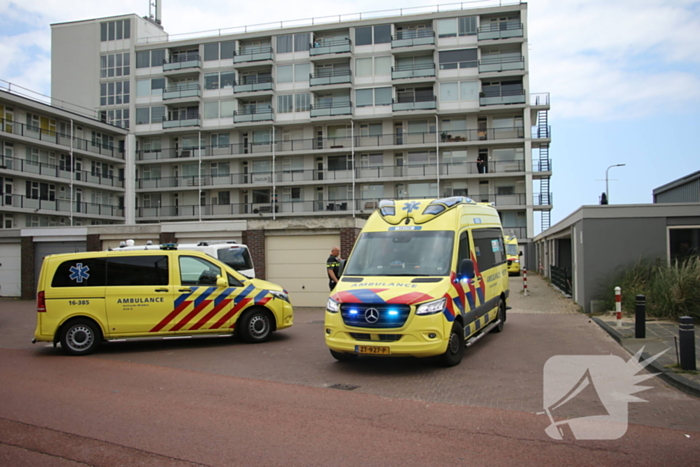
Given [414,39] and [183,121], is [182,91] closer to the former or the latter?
[183,121]

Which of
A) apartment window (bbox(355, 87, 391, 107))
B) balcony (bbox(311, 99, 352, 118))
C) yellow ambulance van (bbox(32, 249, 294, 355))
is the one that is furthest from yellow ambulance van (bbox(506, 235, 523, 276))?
yellow ambulance van (bbox(32, 249, 294, 355))

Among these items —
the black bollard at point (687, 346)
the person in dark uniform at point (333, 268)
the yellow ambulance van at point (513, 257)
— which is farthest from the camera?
the yellow ambulance van at point (513, 257)

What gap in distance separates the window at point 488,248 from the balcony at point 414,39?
37.0m

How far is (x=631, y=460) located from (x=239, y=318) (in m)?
8.01

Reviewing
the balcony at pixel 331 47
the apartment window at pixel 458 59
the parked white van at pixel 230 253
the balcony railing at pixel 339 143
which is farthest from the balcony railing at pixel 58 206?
the apartment window at pixel 458 59

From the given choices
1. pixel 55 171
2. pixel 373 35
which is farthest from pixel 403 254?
pixel 55 171

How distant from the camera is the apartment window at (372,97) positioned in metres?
47.5

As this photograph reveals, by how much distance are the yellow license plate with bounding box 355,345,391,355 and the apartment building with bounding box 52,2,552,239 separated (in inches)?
1511

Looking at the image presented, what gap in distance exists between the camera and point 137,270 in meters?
10.8

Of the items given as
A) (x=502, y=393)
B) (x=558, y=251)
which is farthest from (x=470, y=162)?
(x=502, y=393)

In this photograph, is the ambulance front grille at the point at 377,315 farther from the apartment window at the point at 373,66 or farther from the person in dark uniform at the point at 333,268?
the apartment window at the point at 373,66

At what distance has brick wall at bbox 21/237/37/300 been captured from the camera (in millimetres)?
24156

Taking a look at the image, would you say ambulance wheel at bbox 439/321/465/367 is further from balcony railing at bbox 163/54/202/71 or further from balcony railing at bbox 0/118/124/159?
balcony railing at bbox 163/54/202/71

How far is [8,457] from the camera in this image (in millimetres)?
5078
